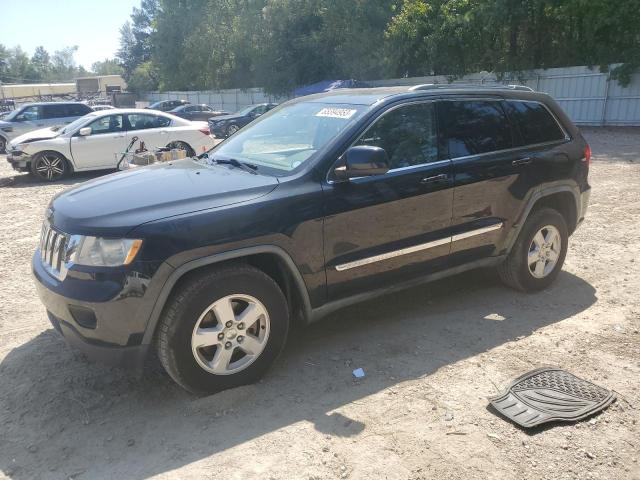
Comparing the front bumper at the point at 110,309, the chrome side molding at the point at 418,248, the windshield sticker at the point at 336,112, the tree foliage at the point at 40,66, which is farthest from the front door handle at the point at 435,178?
the tree foliage at the point at 40,66

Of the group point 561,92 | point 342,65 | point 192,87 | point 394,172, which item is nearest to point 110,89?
point 192,87

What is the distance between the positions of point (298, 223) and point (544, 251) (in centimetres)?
261

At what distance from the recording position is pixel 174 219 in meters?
2.99

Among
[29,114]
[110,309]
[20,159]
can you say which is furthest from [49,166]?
[110,309]

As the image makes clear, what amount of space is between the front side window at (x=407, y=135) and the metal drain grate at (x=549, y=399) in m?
1.68

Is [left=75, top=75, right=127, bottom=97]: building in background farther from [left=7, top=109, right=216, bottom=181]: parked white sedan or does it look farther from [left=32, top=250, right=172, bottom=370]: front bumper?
[left=32, top=250, right=172, bottom=370]: front bumper

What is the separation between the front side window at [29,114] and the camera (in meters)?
17.0

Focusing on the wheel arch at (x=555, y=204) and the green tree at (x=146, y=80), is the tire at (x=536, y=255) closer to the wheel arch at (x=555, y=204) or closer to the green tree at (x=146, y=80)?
the wheel arch at (x=555, y=204)

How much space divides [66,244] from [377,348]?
221cm

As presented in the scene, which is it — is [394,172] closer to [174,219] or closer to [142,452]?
[174,219]

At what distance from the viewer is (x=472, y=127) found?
4.23m

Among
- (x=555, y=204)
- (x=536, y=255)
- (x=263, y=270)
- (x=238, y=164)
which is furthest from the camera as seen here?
(x=555, y=204)

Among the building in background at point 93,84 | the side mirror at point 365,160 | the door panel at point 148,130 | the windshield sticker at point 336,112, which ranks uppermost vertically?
the building in background at point 93,84

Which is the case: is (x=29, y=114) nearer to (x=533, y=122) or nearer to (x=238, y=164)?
(x=238, y=164)
